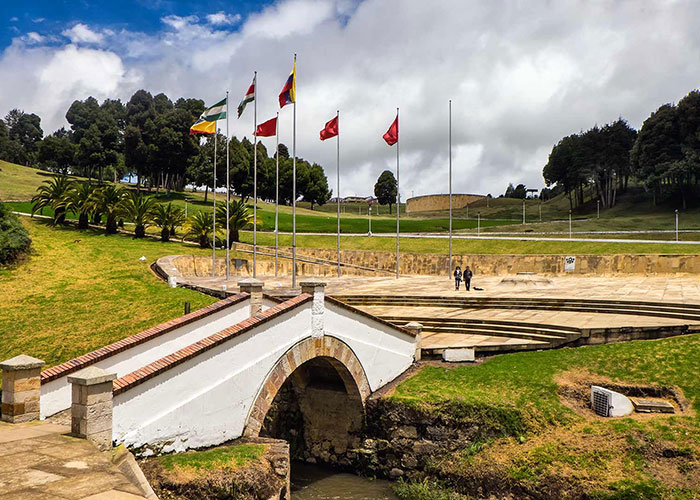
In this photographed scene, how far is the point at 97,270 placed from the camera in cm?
3134

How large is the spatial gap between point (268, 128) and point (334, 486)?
14.9 meters

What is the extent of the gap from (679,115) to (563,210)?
89.3 ft

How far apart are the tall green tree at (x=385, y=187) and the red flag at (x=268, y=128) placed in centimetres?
7788

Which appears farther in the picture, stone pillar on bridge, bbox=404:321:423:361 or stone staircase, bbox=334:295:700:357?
stone pillar on bridge, bbox=404:321:423:361

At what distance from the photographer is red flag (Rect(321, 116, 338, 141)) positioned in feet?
93.1

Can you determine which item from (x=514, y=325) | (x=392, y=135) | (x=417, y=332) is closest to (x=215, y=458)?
(x=417, y=332)

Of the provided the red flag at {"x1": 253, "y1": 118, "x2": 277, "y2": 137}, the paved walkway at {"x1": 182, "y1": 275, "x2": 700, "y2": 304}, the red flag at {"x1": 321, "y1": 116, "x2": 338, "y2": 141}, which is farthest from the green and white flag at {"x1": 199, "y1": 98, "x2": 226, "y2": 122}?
the paved walkway at {"x1": 182, "y1": 275, "x2": 700, "y2": 304}

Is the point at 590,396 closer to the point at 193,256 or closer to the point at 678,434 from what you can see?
the point at 678,434

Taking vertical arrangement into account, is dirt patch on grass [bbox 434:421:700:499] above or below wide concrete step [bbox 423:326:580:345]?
below

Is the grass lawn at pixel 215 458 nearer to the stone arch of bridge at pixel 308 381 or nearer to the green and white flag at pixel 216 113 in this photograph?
the stone arch of bridge at pixel 308 381

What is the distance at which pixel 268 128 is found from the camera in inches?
937

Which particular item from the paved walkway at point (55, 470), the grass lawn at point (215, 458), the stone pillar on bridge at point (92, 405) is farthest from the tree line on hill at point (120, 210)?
the paved walkway at point (55, 470)

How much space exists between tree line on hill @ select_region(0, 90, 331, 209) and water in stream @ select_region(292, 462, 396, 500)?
56889 mm

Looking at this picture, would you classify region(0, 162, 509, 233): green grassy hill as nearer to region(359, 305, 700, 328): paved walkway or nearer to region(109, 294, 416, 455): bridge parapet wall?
region(359, 305, 700, 328): paved walkway
